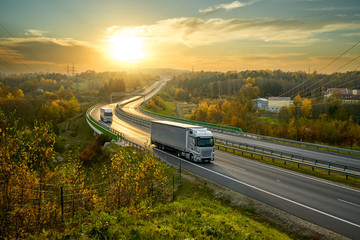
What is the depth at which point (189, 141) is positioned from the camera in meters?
29.0

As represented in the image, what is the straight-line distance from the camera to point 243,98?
7144 centimetres

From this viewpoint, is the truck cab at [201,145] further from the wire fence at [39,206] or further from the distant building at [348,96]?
the distant building at [348,96]

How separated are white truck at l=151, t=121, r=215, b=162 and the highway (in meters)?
1.05

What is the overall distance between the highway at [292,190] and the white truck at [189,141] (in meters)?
1.05

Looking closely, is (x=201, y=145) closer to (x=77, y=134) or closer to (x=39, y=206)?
(x=39, y=206)

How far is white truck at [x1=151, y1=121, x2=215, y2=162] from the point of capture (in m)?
27.8

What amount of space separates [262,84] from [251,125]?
384 ft

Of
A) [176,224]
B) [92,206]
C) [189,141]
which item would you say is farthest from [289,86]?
[92,206]

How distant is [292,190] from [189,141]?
40.2ft

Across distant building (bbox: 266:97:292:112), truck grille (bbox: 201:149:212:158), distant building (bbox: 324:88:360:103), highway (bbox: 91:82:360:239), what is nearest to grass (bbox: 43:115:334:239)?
highway (bbox: 91:82:360:239)

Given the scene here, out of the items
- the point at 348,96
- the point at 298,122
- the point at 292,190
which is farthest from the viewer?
the point at 348,96

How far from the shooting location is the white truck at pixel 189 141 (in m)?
27.8

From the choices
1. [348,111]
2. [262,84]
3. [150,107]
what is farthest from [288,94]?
[150,107]

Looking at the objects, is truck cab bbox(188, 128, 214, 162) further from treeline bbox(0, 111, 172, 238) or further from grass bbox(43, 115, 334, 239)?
treeline bbox(0, 111, 172, 238)
